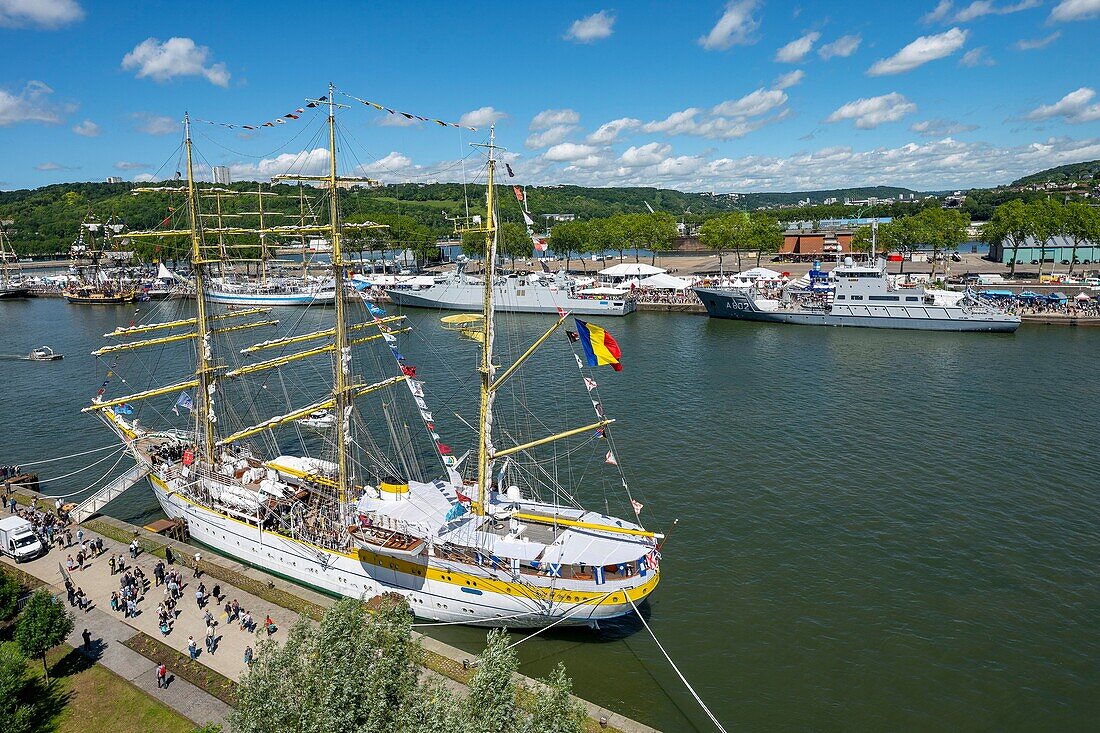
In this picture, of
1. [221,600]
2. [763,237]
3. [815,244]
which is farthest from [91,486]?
[815,244]

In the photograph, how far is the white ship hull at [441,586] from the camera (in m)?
24.8

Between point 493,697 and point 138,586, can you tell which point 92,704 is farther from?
point 493,697

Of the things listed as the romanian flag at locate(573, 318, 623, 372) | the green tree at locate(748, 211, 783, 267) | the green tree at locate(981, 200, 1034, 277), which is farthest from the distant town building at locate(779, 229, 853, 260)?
the romanian flag at locate(573, 318, 623, 372)

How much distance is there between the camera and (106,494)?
115 ft

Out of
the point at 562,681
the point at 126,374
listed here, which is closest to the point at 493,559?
the point at 562,681

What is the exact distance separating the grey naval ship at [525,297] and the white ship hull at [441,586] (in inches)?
2692

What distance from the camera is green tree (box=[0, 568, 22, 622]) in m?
22.7

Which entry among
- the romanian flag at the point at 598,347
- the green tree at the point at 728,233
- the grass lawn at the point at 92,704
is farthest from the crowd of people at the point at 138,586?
the green tree at the point at 728,233

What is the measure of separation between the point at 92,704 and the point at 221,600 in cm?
596

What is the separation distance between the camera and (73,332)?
8712 centimetres

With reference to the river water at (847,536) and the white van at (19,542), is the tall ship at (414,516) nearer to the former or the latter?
the river water at (847,536)

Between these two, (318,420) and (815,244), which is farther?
(815,244)

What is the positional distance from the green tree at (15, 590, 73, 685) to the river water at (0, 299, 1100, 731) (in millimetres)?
12527

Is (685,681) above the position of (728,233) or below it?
below
